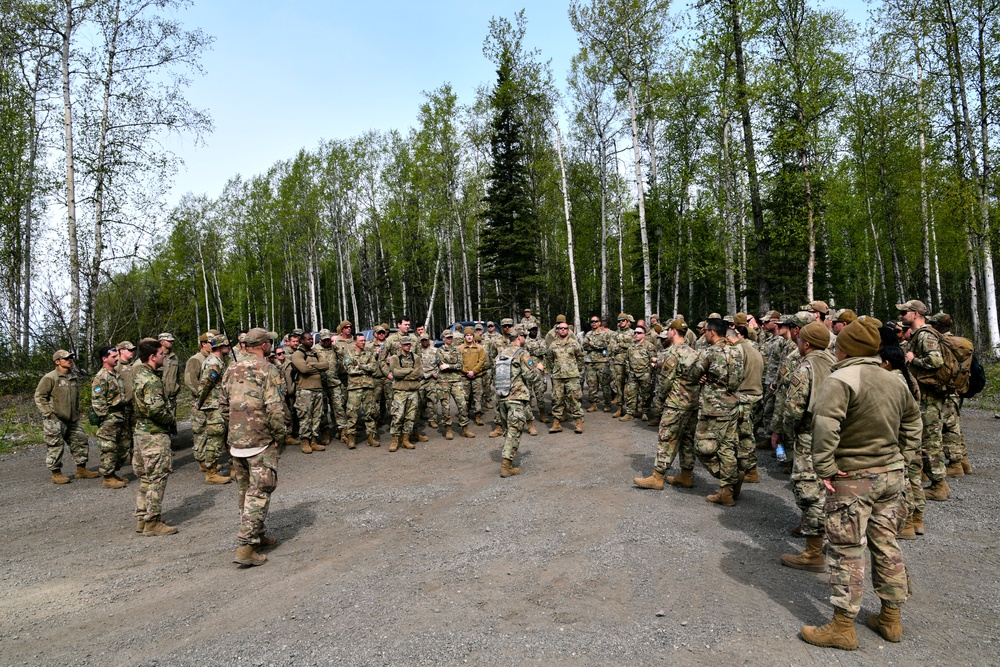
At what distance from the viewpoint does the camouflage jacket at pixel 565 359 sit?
11.1m

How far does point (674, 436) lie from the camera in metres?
7.03

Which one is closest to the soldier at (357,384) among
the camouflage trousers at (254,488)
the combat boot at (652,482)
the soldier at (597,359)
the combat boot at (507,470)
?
the combat boot at (507,470)

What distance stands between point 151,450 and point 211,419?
2.33 meters

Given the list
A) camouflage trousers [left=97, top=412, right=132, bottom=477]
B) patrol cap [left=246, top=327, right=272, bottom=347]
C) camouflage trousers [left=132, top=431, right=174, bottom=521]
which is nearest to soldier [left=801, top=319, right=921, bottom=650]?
patrol cap [left=246, top=327, right=272, bottom=347]

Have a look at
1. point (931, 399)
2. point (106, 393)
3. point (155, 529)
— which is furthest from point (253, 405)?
point (931, 399)

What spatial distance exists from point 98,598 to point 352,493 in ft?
10.4

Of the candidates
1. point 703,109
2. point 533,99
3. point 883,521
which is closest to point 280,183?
point 533,99

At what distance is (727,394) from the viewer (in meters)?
6.34

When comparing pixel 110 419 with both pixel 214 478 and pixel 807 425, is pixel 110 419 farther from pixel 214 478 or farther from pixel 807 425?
pixel 807 425

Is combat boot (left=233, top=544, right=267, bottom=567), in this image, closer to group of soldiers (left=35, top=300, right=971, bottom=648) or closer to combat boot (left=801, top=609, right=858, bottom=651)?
group of soldiers (left=35, top=300, right=971, bottom=648)

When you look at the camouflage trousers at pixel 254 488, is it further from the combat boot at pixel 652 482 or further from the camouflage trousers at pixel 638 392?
the camouflage trousers at pixel 638 392

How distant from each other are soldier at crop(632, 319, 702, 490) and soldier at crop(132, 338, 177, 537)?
19.7ft

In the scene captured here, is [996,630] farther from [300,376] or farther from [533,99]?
[533,99]

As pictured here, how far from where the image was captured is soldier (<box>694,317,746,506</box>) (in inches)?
248
